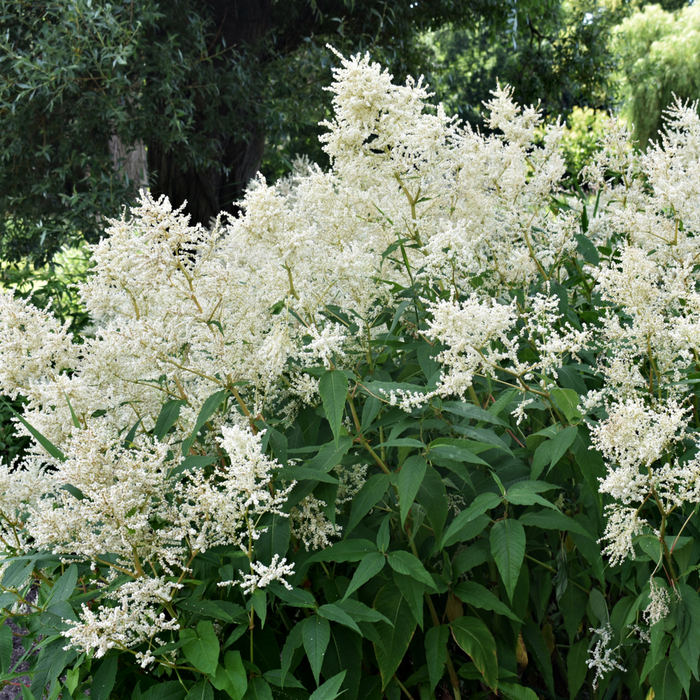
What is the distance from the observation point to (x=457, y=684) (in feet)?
6.75

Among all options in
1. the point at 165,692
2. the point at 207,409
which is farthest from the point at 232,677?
the point at 207,409

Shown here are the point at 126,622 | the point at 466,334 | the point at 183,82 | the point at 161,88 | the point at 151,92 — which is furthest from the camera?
the point at 183,82

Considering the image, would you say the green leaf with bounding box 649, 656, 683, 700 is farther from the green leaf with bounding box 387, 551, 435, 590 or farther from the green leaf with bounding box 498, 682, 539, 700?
the green leaf with bounding box 387, 551, 435, 590

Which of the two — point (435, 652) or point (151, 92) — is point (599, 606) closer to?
point (435, 652)

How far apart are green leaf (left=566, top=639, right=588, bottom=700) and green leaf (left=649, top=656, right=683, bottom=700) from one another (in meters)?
0.29

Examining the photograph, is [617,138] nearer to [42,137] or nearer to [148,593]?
[148,593]

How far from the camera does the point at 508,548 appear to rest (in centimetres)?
169

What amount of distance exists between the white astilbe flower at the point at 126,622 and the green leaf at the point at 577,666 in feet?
4.05

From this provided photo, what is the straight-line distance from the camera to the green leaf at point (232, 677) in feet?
5.08

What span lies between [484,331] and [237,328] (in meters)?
0.83

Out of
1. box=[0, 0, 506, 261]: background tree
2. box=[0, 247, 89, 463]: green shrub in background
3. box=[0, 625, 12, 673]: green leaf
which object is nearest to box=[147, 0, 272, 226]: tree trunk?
box=[0, 0, 506, 261]: background tree

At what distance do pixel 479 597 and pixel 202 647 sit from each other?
77cm

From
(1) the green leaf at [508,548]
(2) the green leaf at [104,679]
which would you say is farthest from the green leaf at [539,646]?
(2) the green leaf at [104,679]

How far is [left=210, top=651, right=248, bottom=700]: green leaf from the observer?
1550mm
